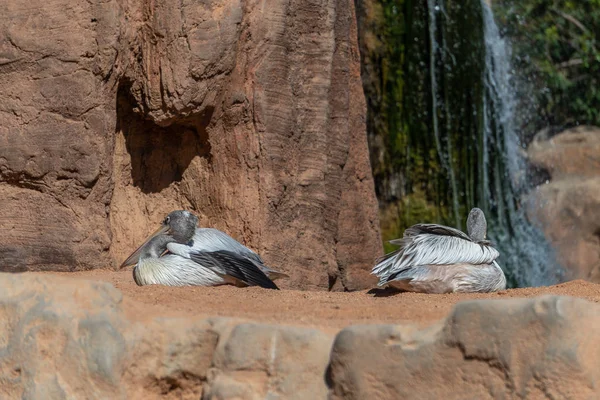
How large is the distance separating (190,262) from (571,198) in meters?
6.24

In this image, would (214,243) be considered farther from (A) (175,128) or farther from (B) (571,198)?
(B) (571,198)

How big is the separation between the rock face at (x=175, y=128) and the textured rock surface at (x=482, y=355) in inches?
137

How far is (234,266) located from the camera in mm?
6637

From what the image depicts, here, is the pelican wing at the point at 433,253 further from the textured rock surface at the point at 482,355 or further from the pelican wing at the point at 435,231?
the textured rock surface at the point at 482,355

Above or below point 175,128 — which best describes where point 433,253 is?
below

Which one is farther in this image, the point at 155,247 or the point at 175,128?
the point at 175,128

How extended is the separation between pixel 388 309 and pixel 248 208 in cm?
305

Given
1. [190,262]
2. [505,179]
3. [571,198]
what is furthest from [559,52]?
[190,262]

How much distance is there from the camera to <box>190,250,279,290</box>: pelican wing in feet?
21.6

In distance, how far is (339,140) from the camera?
884 centimetres

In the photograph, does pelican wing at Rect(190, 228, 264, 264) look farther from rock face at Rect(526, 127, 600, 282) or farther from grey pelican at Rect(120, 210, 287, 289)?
rock face at Rect(526, 127, 600, 282)

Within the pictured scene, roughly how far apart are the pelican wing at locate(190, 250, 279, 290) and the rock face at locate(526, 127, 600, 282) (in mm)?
5903

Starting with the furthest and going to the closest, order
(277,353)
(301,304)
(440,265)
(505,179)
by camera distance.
Result: 1. (505,179)
2. (440,265)
3. (301,304)
4. (277,353)

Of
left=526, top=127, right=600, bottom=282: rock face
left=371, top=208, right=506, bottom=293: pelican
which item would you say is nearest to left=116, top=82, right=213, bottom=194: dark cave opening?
left=371, top=208, right=506, bottom=293: pelican
